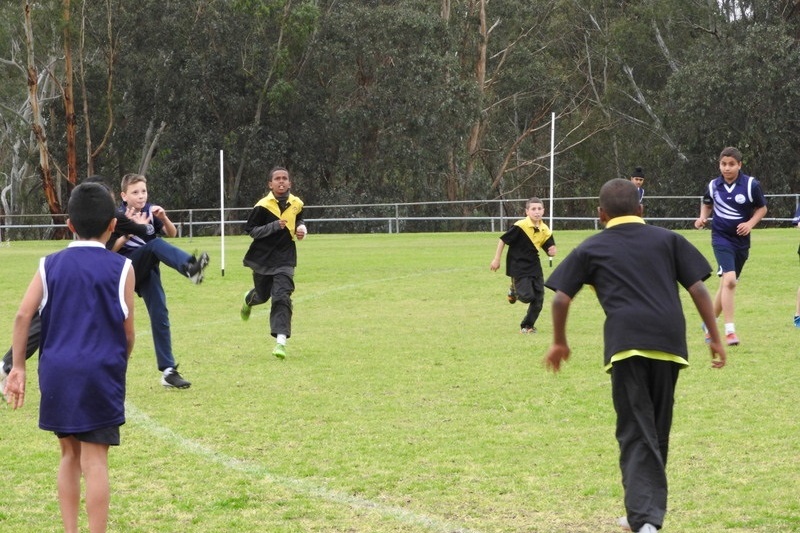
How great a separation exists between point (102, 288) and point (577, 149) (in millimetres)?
50556

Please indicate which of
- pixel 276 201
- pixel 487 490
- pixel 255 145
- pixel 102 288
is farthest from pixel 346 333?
pixel 255 145

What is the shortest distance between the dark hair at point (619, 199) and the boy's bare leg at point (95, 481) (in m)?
2.43

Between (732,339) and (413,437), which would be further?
(732,339)

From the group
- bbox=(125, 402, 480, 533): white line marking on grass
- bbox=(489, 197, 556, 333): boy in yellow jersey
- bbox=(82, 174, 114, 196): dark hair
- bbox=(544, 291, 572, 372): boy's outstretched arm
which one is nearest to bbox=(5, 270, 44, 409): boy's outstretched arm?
bbox=(82, 174, 114, 196): dark hair

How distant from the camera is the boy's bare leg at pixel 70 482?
5.32m

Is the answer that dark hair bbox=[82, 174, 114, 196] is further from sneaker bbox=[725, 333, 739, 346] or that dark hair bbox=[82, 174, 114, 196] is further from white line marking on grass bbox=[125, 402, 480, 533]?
sneaker bbox=[725, 333, 739, 346]

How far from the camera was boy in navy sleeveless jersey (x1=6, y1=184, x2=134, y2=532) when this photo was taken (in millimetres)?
5133

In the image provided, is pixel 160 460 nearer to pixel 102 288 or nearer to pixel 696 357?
pixel 102 288

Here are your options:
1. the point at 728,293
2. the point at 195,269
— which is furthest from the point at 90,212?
the point at 728,293

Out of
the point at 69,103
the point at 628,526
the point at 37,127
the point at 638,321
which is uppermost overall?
the point at 69,103

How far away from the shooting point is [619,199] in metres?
5.73

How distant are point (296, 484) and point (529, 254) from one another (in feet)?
26.1

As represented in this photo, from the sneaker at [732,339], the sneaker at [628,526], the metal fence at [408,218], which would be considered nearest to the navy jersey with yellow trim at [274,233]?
the sneaker at [732,339]

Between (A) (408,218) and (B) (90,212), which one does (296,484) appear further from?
(A) (408,218)
